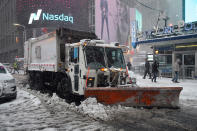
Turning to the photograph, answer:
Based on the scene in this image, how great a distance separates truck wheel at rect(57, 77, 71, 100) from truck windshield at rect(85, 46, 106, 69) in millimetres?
1521

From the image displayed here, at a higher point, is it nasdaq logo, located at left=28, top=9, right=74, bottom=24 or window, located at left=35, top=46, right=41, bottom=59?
nasdaq logo, located at left=28, top=9, right=74, bottom=24

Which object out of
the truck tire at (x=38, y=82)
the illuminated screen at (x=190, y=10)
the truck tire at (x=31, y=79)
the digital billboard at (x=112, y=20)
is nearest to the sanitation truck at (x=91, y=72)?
the truck tire at (x=38, y=82)

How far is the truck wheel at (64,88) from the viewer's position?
8832 millimetres

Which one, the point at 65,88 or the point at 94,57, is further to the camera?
the point at 65,88

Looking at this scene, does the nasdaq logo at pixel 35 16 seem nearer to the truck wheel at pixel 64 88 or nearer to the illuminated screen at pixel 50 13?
the illuminated screen at pixel 50 13

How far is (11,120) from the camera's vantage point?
569 cm

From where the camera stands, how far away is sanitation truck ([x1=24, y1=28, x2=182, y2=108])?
7.02 meters

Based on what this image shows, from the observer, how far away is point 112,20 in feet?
187

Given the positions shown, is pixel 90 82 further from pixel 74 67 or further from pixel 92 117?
pixel 92 117

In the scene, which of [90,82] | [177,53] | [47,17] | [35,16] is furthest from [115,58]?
[35,16]

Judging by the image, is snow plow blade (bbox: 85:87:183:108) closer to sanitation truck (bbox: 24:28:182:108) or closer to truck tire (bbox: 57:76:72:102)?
sanitation truck (bbox: 24:28:182:108)

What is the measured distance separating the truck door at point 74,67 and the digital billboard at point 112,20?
42985mm

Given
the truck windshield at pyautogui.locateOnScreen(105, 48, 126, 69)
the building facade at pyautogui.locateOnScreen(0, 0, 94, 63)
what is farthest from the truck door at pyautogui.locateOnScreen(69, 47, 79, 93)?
the building facade at pyautogui.locateOnScreen(0, 0, 94, 63)

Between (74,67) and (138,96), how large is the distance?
9.36ft
